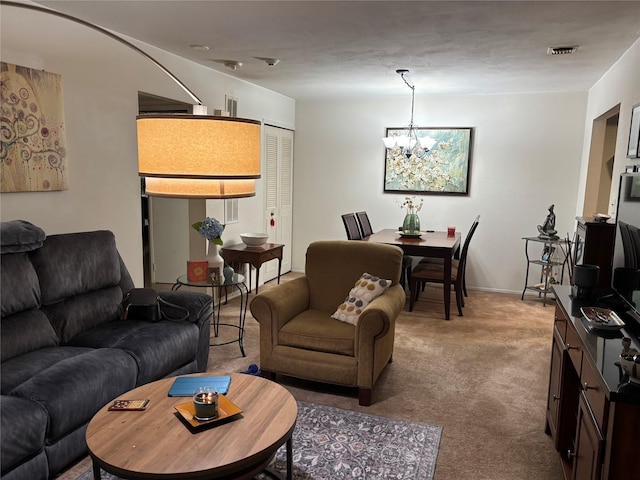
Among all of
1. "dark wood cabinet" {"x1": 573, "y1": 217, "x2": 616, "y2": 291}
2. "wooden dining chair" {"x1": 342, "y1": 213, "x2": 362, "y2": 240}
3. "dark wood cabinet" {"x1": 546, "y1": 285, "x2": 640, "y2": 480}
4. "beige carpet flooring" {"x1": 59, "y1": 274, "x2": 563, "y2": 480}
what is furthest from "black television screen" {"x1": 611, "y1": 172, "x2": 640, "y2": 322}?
"wooden dining chair" {"x1": 342, "y1": 213, "x2": 362, "y2": 240}

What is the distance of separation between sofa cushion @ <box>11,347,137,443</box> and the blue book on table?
0.37 metres

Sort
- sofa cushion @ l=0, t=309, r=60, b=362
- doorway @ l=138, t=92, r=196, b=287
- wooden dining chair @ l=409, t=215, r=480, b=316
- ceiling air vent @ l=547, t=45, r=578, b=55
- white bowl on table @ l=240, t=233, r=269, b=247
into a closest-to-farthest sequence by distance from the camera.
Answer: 1. sofa cushion @ l=0, t=309, r=60, b=362
2. ceiling air vent @ l=547, t=45, r=578, b=55
3. wooden dining chair @ l=409, t=215, r=480, b=316
4. white bowl on table @ l=240, t=233, r=269, b=247
5. doorway @ l=138, t=92, r=196, b=287

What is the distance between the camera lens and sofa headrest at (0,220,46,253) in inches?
99.9

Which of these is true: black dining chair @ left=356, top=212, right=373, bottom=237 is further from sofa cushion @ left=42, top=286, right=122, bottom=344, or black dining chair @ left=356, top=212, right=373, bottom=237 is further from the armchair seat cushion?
sofa cushion @ left=42, top=286, right=122, bottom=344

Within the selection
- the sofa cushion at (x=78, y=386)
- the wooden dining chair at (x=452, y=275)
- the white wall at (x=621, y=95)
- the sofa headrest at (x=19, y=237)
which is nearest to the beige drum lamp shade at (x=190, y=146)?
the sofa cushion at (x=78, y=386)

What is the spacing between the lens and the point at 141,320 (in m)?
3.15

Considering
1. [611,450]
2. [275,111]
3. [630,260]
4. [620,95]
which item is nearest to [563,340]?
[630,260]

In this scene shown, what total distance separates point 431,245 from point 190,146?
369 cm

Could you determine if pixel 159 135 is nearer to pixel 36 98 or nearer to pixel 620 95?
pixel 36 98

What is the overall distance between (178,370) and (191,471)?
1.46 m

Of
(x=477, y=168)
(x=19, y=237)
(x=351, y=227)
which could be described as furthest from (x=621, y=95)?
(x=19, y=237)

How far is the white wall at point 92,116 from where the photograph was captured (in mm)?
2886

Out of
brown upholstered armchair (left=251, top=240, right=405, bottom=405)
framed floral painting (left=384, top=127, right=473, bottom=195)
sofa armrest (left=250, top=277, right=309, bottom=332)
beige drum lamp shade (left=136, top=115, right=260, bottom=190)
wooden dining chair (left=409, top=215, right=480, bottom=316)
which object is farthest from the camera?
A: framed floral painting (left=384, top=127, right=473, bottom=195)

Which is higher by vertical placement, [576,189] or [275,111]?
[275,111]
